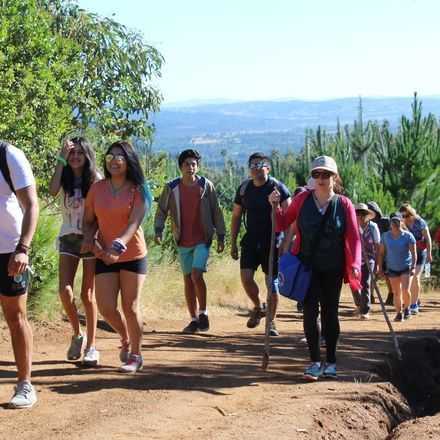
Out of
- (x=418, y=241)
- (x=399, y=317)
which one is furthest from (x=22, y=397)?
(x=418, y=241)

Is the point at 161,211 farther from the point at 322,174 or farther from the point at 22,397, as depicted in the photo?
the point at 22,397

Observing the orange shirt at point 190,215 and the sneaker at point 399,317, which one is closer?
the orange shirt at point 190,215

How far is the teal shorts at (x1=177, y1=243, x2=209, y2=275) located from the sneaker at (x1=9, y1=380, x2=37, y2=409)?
4304 mm

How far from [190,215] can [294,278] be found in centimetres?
297

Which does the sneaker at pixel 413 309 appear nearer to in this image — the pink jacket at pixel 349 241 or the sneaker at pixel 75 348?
the pink jacket at pixel 349 241

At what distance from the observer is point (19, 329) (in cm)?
733

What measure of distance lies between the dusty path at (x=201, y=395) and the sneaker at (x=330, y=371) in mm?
122

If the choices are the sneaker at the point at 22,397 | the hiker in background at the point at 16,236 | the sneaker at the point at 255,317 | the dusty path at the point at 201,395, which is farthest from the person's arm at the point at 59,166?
the sneaker at the point at 255,317

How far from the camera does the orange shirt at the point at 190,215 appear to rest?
11.6 m

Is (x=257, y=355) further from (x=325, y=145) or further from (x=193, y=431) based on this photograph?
(x=325, y=145)

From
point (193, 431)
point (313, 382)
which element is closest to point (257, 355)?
point (313, 382)

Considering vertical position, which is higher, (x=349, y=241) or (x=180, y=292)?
(x=349, y=241)

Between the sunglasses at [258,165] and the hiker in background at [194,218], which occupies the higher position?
the sunglasses at [258,165]

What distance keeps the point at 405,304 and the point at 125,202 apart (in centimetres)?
752
